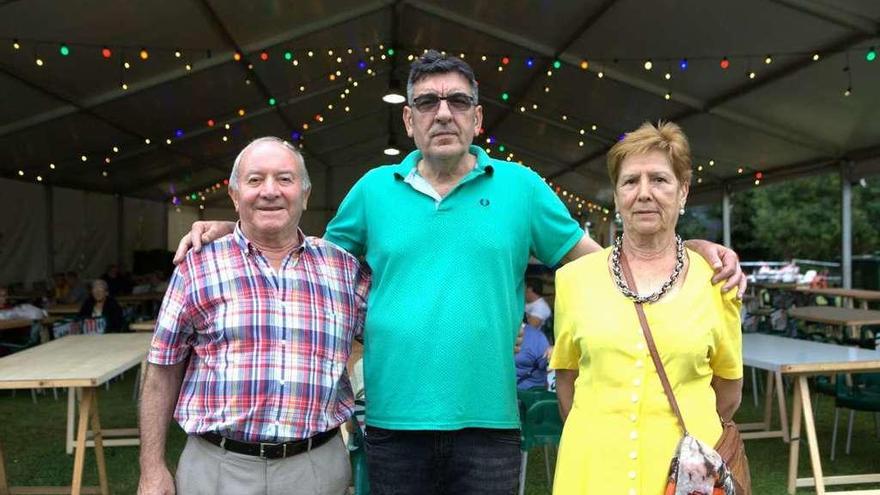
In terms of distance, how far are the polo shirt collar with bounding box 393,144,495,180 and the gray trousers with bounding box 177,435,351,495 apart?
72 cm

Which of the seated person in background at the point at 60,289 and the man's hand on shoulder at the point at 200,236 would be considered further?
the seated person in background at the point at 60,289

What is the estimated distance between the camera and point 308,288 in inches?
70.9

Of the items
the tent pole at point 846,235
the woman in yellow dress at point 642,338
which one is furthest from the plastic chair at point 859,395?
the tent pole at point 846,235

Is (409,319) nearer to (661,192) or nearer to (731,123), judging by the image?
(661,192)

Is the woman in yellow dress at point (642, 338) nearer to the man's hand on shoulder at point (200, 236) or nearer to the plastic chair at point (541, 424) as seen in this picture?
the man's hand on shoulder at point (200, 236)

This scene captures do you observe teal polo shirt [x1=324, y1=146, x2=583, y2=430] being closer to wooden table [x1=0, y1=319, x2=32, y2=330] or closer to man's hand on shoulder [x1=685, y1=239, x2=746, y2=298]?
man's hand on shoulder [x1=685, y1=239, x2=746, y2=298]

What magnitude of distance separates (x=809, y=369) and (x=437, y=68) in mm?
3190

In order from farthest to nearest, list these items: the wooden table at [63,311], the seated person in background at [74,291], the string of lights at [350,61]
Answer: the seated person in background at [74,291]
the wooden table at [63,311]
the string of lights at [350,61]

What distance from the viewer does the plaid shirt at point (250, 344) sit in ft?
5.60

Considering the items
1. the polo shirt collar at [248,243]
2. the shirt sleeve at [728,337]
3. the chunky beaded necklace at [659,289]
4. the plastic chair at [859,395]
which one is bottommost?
the plastic chair at [859,395]

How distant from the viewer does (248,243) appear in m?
1.81

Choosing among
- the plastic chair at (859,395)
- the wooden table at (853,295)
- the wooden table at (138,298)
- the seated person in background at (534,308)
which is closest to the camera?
the plastic chair at (859,395)

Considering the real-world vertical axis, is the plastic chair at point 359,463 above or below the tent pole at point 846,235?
below

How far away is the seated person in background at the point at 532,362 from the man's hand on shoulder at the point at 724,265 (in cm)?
296
